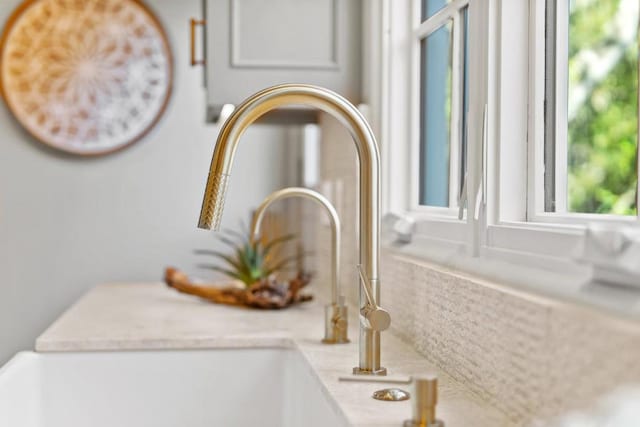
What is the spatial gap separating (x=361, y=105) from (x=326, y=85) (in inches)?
4.9

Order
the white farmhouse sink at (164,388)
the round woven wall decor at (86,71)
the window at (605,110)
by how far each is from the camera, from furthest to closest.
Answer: the window at (605,110), the round woven wall decor at (86,71), the white farmhouse sink at (164,388)

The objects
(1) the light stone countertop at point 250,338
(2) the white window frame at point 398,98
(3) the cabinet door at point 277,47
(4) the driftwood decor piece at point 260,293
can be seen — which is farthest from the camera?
(4) the driftwood decor piece at point 260,293

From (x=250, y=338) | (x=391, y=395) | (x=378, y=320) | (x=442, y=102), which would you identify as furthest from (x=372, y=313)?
(x=442, y=102)

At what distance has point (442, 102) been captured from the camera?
1.96 metres

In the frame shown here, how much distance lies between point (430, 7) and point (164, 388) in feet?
3.37

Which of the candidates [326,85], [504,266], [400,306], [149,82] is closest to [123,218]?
[149,82]

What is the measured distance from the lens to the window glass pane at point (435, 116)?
1.91m

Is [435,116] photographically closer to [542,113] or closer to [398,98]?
[398,98]

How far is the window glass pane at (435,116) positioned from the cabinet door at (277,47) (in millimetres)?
303

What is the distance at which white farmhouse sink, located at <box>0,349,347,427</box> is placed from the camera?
1816 millimetres

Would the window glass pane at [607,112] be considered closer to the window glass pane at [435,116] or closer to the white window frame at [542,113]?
the window glass pane at [435,116]

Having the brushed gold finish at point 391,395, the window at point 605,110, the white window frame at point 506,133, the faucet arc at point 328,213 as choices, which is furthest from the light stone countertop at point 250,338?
the window at point 605,110

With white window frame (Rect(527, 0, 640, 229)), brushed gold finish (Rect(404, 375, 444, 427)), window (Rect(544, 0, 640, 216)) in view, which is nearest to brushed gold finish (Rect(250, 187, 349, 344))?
white window frame (Rect(527, 0, 640, 229))

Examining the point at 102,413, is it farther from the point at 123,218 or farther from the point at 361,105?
the point at 123,218
